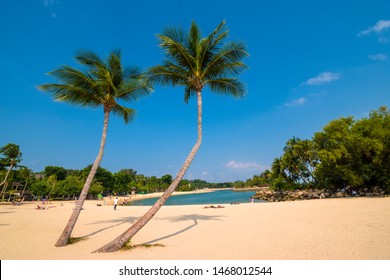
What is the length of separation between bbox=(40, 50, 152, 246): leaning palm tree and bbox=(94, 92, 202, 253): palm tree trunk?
10.2 ft

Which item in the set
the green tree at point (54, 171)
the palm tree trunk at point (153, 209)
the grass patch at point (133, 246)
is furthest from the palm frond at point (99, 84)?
the green tree at point (54, 171)

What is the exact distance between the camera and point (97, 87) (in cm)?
1067

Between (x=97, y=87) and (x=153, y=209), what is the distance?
6303 mm

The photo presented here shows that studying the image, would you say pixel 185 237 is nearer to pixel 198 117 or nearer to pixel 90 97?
pixel 198 117

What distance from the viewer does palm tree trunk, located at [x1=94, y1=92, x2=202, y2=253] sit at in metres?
7.82

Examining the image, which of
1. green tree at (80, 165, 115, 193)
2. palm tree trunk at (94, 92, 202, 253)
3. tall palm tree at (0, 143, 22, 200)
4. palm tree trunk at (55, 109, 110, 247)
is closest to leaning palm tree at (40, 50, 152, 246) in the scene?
palm tree trunk at (55, 109, 110, 247)

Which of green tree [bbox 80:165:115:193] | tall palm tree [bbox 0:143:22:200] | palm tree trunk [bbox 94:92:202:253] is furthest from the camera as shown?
green tree [bbox 80:165:115:193]

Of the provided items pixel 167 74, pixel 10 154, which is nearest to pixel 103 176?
pixel 10 154

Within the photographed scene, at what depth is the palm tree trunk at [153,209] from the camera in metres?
7.82

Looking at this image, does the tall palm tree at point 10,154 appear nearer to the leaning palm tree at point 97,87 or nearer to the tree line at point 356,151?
the leaning palm tree at point 97,87

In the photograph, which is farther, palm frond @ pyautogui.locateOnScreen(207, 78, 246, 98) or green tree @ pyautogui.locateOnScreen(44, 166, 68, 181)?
green tree @ pyautogui.locateOnScreen(44, 166, 68, 181)

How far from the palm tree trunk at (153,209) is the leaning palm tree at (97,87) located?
3.11 metres

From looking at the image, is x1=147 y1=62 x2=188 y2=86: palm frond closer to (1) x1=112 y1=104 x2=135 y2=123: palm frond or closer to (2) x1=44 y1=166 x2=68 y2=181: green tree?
(1) x1=112 y1=104 x2=135 y2=123: palm frond
